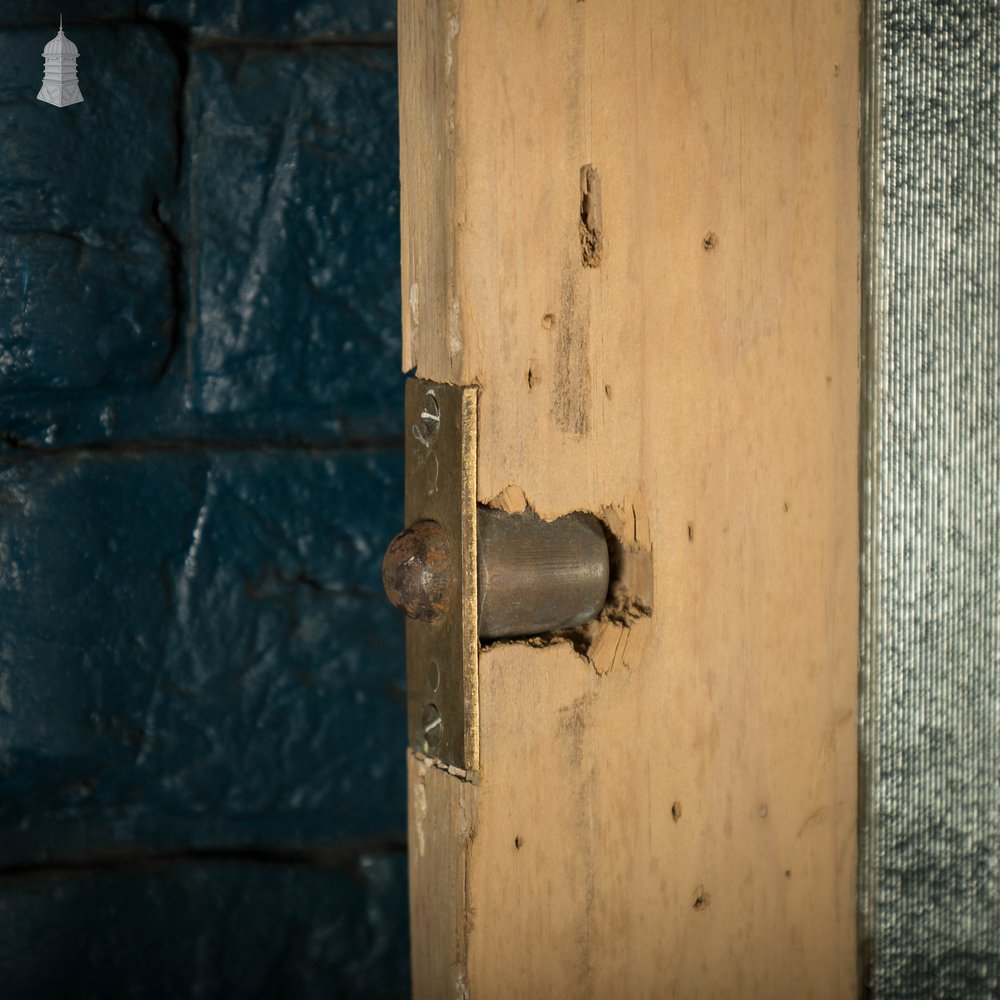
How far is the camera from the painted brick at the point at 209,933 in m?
0.88

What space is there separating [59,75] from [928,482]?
69 cm

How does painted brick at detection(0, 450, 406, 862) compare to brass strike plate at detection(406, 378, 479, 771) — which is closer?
brass strike plate at detection(406, 378, 479, 771)

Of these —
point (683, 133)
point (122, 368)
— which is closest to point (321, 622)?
point (122, 368)

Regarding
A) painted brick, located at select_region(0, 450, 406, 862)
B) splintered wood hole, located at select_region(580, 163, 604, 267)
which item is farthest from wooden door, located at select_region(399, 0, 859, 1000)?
painted brick, located at select_region(0, 450, 406, 862)

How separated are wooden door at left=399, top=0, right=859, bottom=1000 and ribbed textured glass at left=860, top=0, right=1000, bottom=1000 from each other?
0.7 inches

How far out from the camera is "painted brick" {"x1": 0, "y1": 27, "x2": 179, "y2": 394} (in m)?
0.83

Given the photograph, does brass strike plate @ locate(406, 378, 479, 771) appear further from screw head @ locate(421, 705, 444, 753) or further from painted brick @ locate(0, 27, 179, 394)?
painted brick @ locate(0, 27, 179, 394)

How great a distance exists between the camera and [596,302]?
477 millimetres

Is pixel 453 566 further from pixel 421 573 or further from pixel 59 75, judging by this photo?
pixel 59 75

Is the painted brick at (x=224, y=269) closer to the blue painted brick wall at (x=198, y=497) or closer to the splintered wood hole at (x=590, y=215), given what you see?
the blue painted brick wall at (x=198, y=497)

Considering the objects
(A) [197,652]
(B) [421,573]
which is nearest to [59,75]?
(A) [197,652]

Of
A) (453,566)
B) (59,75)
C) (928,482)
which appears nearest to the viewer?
(453,566)

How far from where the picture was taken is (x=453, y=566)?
45cm

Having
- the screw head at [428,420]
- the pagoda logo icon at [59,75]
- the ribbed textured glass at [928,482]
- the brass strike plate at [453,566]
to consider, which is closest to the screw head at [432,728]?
the brass strike plate at [453,566]
